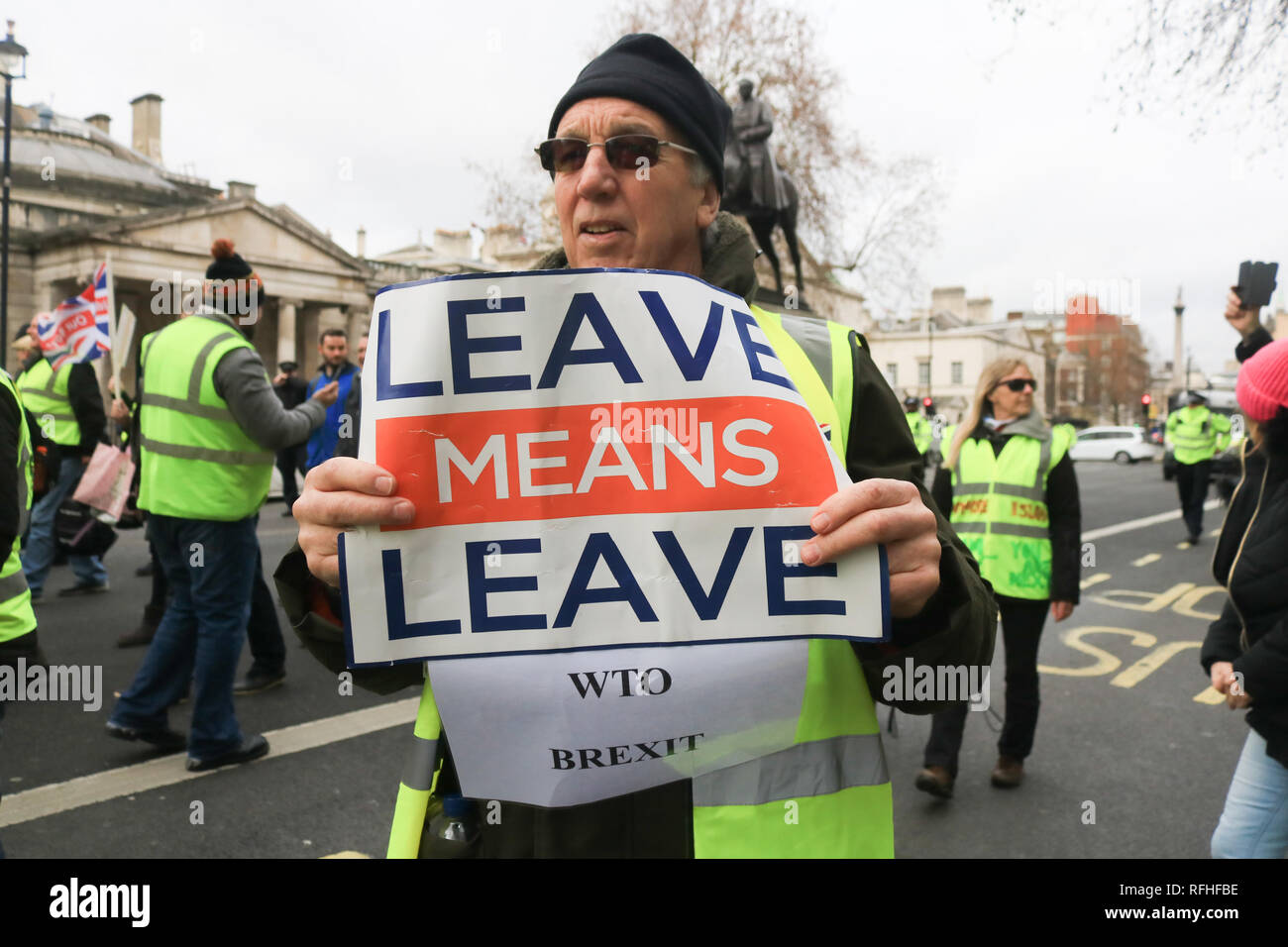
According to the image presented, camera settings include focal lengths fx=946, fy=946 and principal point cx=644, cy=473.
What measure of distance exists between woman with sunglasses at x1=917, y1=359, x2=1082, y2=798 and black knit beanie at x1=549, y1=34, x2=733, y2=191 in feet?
11.0

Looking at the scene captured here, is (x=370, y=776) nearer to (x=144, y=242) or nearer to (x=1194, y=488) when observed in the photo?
(x=1194, y=488)

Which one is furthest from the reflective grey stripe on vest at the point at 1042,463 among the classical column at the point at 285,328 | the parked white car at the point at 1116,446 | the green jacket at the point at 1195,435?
the parked white car at the point at 1116,446

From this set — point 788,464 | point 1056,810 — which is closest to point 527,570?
point 788,464

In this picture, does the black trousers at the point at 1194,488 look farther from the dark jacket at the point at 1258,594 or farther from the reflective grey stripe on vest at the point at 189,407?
the reflective grey stripe on vest at the point at 189,407

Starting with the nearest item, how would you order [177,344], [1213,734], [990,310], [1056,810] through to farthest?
[1056,810] → [177,344] → [1213,734] → [990,310]

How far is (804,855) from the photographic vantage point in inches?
48.8

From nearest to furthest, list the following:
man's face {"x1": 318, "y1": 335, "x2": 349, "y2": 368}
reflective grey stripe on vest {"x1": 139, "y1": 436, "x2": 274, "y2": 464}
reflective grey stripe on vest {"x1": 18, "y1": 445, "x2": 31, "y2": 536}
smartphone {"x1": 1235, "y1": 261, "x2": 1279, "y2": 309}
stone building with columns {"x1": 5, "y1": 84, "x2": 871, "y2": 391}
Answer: reflective grey stripe on vest {"x1": 18, "y1": 445, "x2": 31, "y2": 536} → reflective grey stripe on vest {"x1": 139, "y1": 436, "x2": 274, "y2": 464} → smartphone {"x1": 1235, "y1": 261, "x2": 1279, "y2": 309} → man's face {"x1": 318, "y1": 335, "x2": 349, "y2": 368} → stone building with columns {"x1": 5, "y1": 84, "x2": 871, "y2": 391}

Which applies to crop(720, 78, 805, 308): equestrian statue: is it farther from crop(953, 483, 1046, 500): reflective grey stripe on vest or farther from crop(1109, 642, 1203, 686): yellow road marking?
crop(953, 483, 1046, 500): reflective grey stripe on vest

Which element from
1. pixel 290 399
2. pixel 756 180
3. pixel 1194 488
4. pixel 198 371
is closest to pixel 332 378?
pixel 290 399

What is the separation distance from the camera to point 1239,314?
511 centimetres

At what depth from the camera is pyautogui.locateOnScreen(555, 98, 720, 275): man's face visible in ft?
4.78

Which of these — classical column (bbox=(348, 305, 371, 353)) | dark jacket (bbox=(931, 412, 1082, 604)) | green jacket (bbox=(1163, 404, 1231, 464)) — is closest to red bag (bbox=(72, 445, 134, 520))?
dark jacket (bbox=(931, 412, 1082, 604))

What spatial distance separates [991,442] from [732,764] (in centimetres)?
377

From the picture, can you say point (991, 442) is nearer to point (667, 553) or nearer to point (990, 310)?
point (667, 553)
